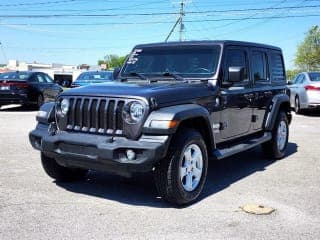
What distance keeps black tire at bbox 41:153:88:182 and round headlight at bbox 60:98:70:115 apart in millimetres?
787

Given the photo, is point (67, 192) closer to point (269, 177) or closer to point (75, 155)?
point (75, 155)

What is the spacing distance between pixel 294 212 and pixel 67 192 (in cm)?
269

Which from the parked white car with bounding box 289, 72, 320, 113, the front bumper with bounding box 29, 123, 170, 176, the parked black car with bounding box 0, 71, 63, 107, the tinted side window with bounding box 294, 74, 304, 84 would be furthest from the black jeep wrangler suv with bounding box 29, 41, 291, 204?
the parked black car with bounding box 0, 71, 63, 107

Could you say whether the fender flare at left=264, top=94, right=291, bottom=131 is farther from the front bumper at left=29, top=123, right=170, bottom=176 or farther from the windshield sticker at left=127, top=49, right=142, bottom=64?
the front bumper at left=29, top=123, right=170, bottom=176

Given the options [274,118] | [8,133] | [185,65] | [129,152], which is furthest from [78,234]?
[8,133]

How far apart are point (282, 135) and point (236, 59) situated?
7.27 feet

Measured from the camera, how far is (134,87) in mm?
5645

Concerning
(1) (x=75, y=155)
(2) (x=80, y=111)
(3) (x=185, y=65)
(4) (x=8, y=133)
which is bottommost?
(4) (x=8, y=133)

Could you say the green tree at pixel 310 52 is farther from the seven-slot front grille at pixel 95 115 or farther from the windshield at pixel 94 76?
the seven-slot front grille at pixel 95 115

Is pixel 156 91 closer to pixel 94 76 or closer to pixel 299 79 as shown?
pixel 94 76

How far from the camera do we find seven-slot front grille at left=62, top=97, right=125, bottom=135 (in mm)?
5250

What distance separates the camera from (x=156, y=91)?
5.36 meters

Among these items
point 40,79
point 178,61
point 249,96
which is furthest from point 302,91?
point 178,61

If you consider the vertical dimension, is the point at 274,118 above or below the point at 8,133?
above
